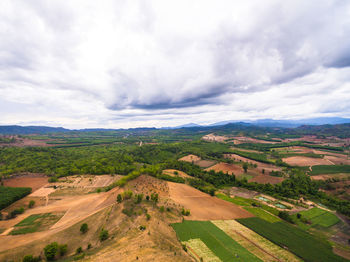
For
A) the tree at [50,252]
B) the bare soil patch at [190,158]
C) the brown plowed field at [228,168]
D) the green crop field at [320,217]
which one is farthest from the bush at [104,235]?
the bare soil patch at [190,158]

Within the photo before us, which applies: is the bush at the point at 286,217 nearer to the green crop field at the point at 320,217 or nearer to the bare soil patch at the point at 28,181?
the green crop field at the point at 320,217

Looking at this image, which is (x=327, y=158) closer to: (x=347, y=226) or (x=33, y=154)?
(x=347, y=226)

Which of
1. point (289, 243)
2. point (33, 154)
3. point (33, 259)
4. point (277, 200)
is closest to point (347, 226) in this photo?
point (277, 200)

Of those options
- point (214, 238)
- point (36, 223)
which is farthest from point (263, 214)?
point (36, 223)

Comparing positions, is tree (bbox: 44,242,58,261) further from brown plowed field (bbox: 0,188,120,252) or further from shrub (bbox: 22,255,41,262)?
brown plowed field (bbox: 0,188,120,252)

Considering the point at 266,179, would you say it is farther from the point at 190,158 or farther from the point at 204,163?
the point at 190,158

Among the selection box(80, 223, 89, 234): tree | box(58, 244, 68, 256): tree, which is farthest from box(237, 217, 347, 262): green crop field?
box(58, 244, 68, 256): tree
